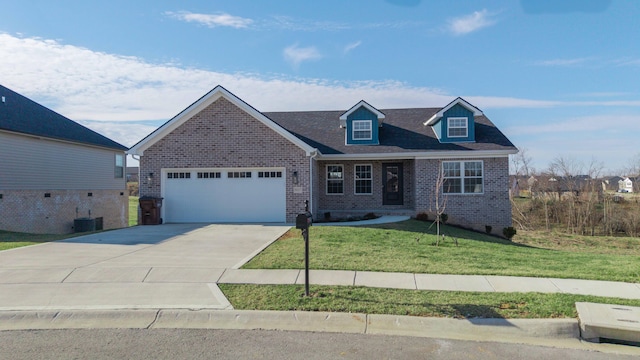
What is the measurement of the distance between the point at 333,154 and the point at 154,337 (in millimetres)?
14653

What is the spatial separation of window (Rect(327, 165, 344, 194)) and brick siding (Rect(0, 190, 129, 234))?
14183 mm

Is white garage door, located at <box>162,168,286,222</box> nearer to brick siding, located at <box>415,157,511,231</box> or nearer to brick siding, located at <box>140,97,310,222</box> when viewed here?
brick siding, located at <box>140,97,310,222</box>

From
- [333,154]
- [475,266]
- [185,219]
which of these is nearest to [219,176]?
[185,219]

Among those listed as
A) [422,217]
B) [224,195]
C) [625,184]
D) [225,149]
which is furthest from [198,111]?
[625,184]

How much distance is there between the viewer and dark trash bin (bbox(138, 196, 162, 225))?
1736cm

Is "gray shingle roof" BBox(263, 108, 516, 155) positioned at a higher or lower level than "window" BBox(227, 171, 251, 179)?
higher

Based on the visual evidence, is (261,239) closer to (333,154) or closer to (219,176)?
(219,176)

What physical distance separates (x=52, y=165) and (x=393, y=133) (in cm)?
1754

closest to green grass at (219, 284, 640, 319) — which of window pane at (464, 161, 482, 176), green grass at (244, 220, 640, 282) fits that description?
green grass at (244, 220, 640, 282)

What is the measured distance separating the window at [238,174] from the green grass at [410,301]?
420 inches

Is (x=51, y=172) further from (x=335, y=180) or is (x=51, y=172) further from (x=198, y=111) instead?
(x=335, y=180)

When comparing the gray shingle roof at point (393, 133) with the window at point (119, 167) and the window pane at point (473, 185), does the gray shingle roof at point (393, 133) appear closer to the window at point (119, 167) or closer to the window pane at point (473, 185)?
the window pane at point (473, 185)

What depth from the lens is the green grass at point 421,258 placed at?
8906mm

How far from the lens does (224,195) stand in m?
17.9
